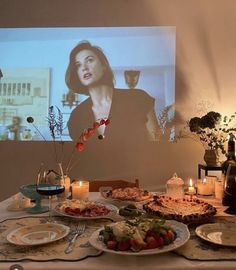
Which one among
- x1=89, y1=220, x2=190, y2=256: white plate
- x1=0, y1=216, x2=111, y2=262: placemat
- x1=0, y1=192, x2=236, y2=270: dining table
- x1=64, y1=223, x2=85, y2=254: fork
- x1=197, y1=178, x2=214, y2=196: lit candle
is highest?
x1=197, y1=178, x2=214, y2=196: lit candle

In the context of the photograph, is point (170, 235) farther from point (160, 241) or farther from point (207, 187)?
point (207, 187)

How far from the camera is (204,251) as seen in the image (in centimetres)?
96

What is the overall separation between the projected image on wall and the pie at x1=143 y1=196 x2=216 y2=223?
180 centimetres

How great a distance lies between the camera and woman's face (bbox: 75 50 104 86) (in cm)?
314

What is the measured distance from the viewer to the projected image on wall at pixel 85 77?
3121 mm

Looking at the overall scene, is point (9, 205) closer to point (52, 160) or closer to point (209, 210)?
point (209, 210)

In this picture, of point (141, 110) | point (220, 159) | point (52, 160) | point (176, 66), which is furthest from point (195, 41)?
point (52, 160)

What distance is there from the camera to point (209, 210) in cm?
124

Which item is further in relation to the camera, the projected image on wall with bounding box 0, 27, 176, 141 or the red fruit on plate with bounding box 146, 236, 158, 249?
the projected image on wall with bounding box 0, 27, 176, 141

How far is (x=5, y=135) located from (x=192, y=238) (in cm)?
255

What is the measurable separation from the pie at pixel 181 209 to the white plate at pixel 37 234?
0.37m

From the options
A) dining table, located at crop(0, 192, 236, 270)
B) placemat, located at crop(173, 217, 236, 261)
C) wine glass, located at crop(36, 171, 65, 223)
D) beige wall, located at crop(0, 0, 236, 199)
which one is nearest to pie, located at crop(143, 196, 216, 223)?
placemat, located at crop(173, 217, 236, 261)

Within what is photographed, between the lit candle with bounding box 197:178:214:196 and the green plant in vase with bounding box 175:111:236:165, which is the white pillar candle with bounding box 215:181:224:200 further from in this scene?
the green plant in vase with bounding box 175:111:236:165

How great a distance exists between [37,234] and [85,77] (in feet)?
7.43
